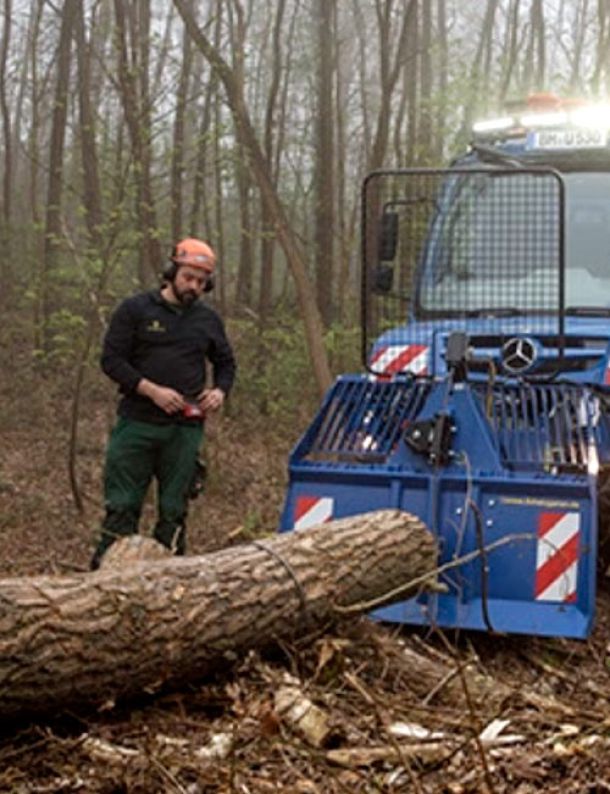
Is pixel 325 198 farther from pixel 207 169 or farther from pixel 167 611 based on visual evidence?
pixel 167 611

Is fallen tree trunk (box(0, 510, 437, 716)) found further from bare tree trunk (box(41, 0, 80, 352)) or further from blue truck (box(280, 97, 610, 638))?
bare tree trunk (box(41, 0, 80, 352))

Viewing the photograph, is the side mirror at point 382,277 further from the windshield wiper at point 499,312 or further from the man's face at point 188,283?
the man's face at point 188,283

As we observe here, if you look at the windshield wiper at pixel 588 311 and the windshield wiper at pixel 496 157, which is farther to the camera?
the windshield wiper at pixel 496 157

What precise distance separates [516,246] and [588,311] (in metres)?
0.60

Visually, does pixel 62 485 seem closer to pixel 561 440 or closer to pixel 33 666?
pixel 561 440

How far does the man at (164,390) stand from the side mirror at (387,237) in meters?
1.11

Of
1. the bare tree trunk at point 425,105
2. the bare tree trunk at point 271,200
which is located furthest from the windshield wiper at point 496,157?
the bare tree trunk at point 425,105

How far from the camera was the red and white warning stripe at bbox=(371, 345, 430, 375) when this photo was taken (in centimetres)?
673

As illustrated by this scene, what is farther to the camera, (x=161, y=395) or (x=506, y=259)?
(x=506, y=259)

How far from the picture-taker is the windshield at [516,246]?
22.8 ft

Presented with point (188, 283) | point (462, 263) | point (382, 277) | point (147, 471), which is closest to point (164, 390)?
point (147, 471)

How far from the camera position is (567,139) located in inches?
308

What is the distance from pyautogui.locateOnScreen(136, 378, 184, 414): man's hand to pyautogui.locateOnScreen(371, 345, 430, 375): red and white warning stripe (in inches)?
46.0

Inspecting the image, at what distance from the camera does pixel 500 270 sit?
23.4 feet
